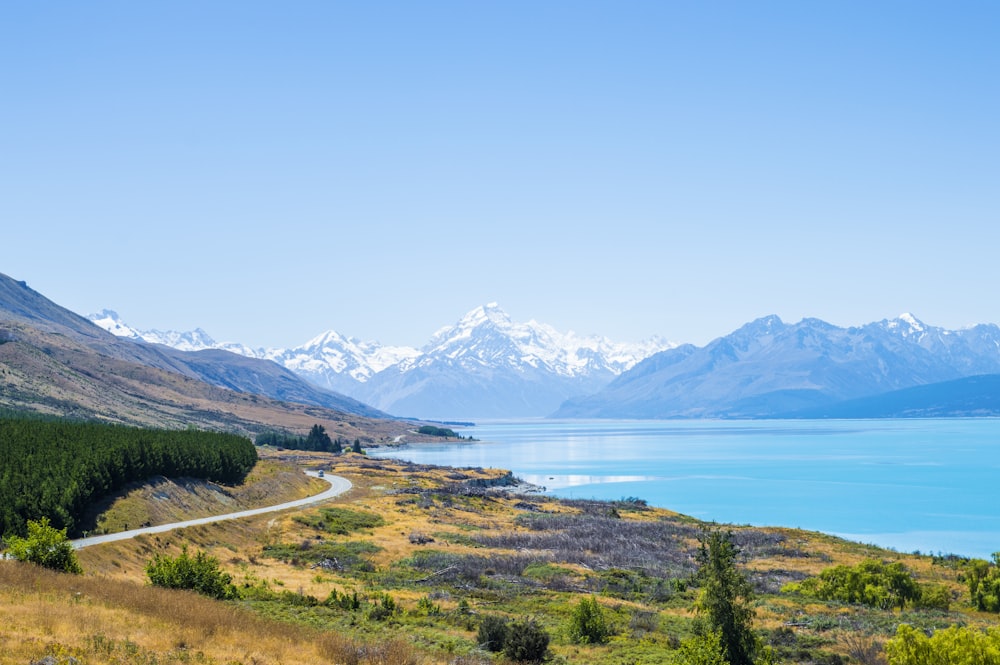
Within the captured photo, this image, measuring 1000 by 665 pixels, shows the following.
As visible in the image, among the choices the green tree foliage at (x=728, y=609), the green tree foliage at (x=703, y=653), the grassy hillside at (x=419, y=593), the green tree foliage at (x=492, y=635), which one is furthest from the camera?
the green tree foliage at (x=728, y=609)

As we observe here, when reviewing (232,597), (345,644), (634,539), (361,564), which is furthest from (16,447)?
(634,539)

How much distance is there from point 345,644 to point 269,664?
3206mm

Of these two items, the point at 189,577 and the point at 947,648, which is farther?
the point at 189,577

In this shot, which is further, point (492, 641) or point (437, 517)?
point (437, 517)

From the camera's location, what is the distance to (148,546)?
45375mm

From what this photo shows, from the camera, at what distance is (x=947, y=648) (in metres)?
19.7

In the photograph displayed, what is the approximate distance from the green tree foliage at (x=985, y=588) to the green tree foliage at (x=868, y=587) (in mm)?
2225

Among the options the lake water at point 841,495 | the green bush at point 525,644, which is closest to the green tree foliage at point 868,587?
the green bush at point 525,644

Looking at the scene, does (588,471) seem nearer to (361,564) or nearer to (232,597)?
(361,564)

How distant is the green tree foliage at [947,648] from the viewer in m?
19.3

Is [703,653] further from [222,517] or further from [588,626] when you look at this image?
[222,517]

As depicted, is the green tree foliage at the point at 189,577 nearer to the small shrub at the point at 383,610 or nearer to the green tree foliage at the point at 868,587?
the small shrub at the point at 383,610

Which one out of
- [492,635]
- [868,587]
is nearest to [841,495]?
[868,587]

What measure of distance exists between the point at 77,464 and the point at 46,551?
77.8 feet
